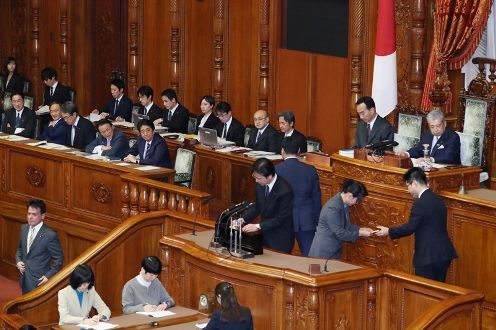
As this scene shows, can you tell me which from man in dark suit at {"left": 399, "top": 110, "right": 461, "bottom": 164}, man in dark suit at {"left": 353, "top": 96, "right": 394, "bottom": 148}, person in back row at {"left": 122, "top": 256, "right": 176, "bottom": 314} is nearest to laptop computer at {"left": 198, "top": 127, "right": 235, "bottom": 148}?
man in dark suit at {"left": 353, "top": 96, "right": 394, "bottom": 148}

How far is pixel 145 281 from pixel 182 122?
221 inches

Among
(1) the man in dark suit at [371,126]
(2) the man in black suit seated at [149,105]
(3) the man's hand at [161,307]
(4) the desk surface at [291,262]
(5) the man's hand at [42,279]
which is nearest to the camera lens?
(4) the desk surface at [291,262]

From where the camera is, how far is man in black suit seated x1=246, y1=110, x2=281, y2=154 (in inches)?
535

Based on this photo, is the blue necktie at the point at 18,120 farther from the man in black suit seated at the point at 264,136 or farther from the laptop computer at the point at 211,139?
the man in black suit seated at the point at 264,136

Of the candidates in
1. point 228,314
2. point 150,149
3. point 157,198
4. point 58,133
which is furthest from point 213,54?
point 228,314

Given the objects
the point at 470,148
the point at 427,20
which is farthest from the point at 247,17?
the point at 470,148

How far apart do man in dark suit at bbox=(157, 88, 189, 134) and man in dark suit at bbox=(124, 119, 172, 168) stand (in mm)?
2336

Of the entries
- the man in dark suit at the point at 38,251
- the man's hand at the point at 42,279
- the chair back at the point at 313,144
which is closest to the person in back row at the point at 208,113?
the chair back at the point at 313,144

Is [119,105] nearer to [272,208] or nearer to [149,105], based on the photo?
[149,105]

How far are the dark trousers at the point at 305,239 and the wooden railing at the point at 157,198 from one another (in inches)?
36.3

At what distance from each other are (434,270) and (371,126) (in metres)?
2.36

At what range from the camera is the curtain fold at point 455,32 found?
12.6 metres

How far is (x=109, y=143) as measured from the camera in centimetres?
1323

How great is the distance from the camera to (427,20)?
13.2m
